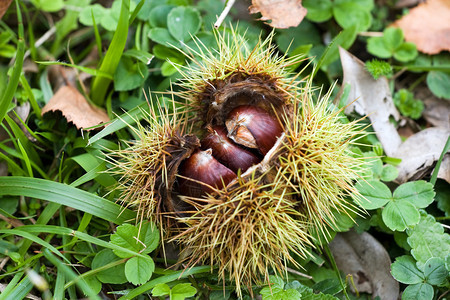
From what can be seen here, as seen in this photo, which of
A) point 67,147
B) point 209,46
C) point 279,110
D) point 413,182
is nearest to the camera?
point 279,110

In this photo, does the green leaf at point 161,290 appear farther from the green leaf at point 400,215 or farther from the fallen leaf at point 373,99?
the fallen leaf at point 373,99

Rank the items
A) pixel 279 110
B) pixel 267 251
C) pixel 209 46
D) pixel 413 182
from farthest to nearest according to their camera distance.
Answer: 1. pixel 209 46
2. pixel 413 182
3. pixel 279 110
4. pixel 267 251

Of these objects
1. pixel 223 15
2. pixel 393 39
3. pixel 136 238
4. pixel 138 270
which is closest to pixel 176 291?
pixel 138 270

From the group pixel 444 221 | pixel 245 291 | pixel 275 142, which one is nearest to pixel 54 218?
pixel 245 291

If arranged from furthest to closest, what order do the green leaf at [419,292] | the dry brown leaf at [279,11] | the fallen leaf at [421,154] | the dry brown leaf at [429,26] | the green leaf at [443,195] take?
the dry brown leaf at [429,26], the dry brown leaf at [279,11], the fallen leaf at [421,154], the green leaf at [443,195], the green leaf at [419,292]

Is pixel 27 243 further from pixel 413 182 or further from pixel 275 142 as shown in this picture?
pixel 413 182

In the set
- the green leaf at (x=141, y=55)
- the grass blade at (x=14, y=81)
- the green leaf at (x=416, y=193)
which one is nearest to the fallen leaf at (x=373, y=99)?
the green leaf at (x=416, y=193)

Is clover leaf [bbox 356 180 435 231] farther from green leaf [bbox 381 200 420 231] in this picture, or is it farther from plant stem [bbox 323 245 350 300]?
plant stem [bbox 323 245 350 300]
